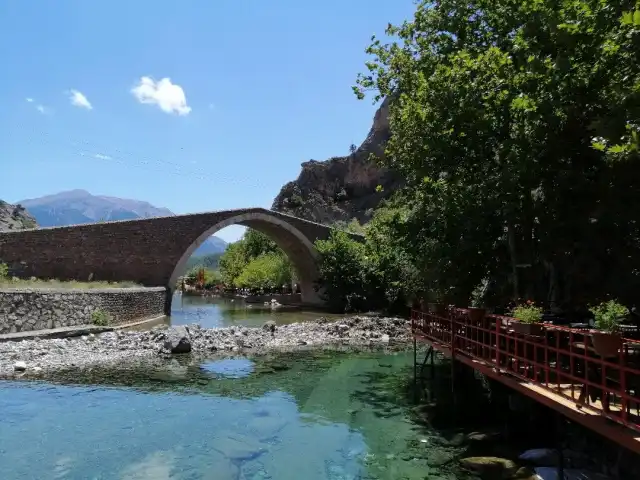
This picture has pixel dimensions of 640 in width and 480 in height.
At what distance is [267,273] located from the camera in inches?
1764

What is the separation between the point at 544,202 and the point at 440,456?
4558 millimetres

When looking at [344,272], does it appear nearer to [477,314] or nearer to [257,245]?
[477,314]

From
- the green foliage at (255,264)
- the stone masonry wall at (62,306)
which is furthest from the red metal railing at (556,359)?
the green foliage at (255,264)

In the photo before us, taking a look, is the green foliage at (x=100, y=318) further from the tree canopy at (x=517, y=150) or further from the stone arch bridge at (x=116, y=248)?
the tree canopy at (x=517, y=150)

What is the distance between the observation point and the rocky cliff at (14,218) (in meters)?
52.0

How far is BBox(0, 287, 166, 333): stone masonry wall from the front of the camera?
15.1m

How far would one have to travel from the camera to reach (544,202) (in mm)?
9047

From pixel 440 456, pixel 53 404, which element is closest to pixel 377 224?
pixel 440 456

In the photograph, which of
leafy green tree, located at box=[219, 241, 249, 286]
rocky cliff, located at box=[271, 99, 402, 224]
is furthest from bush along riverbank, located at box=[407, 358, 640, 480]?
leafy green tree, located at box=[219, 241, 249, 286]

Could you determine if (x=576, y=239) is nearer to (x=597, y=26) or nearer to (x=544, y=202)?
(x=544, y=202)

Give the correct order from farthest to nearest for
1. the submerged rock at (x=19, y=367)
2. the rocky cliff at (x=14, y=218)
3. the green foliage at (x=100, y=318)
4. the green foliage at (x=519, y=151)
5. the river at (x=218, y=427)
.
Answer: the rocky cliff at (x=14, y=218)
the green foliage at (x=100, y=318)
the submerged rock at (x=19, y=367)
the green foliage at (x=519, y=151)
the river at (x=218, y=427)

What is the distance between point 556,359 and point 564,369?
51.5 inches

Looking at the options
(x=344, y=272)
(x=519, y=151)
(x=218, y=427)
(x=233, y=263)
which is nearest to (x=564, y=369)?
(x=519, y=151)

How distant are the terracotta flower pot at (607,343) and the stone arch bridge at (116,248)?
73.5 ft
